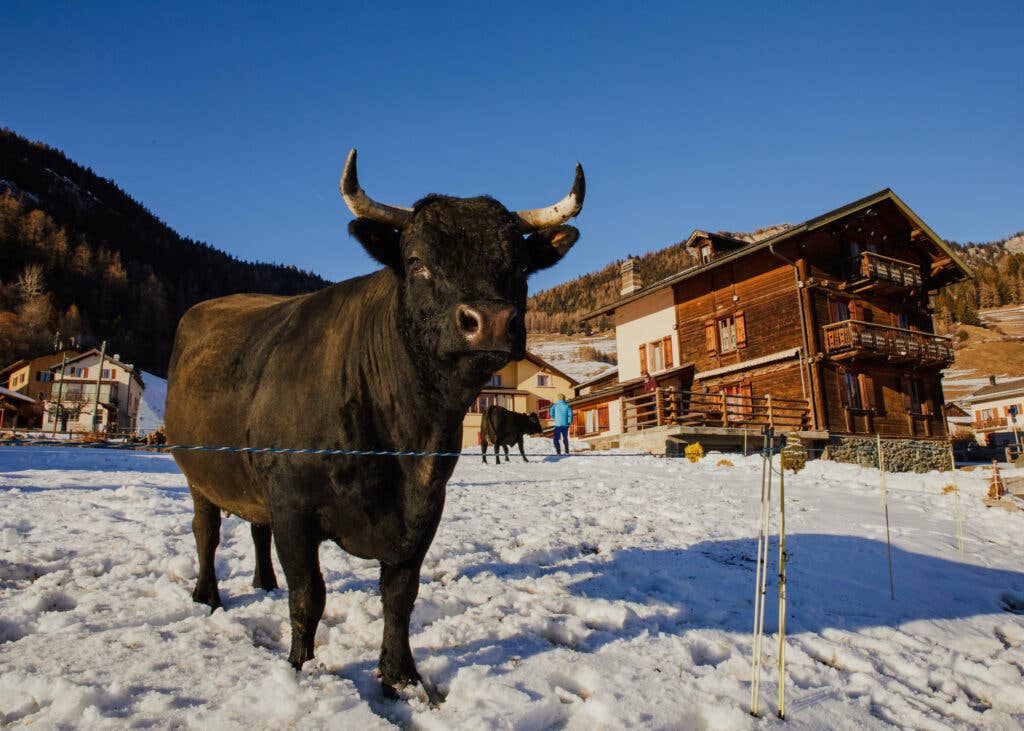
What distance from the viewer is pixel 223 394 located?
14.6 ft

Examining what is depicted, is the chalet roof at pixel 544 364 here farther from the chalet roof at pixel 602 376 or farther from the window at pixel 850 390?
the window at pixel 850 390

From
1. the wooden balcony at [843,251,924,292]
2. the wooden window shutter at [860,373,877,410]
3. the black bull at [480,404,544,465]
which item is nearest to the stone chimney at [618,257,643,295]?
the wooden balcony at [843,251,924,292]

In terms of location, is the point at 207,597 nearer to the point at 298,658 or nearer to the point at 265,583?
the point at 265,583

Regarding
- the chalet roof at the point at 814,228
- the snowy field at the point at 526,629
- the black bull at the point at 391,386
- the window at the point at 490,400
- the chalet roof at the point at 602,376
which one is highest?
the chalet roof at the point at 814,228

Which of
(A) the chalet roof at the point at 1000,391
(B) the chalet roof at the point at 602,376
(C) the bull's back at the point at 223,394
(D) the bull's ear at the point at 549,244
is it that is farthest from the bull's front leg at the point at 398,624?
(A) the chalet roof at the point at 1000,391

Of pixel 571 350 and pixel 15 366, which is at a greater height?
pixel 571 350

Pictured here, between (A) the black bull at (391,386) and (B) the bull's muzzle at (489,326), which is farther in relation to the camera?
(A) the black bull at (391,386)

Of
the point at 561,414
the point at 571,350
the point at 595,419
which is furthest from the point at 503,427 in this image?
the point at 571,350

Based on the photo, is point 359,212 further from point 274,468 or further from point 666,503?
point 666,503

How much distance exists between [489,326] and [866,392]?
94.1ft

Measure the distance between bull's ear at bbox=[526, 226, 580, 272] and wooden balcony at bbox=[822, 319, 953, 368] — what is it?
2481 centimetres

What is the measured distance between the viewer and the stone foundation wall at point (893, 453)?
83.1 feet

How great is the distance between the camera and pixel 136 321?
120 m

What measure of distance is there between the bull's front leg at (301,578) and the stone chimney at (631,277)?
115 ft
